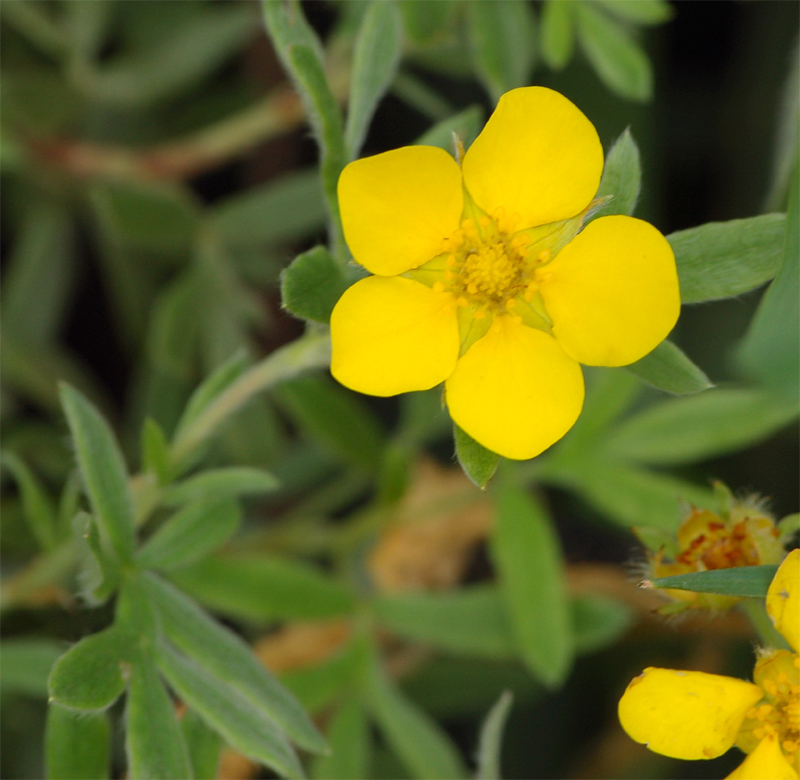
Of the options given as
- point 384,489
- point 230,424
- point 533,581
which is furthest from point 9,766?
point 533,581

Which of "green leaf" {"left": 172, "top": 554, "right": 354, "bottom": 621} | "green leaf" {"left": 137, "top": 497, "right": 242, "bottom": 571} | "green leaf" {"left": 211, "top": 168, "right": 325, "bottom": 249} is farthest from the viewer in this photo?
"green leaf" {"left": 211, "top": 168, "right": 325, "bottom": 249}

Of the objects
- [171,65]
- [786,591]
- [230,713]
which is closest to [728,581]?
[786,591]

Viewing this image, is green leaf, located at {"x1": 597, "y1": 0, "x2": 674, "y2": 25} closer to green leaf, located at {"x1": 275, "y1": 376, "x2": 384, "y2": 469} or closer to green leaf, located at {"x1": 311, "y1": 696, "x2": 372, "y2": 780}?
green leaf, located at {"x1": 275, "y1": 376, "x2": 384, "y2": 469}

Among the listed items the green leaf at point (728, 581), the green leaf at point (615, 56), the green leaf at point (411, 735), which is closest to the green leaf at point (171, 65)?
the green leaf at point (615, 56)

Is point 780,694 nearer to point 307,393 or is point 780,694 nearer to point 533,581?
point 533,581

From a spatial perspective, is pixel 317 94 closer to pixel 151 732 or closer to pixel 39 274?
pixel 151 732

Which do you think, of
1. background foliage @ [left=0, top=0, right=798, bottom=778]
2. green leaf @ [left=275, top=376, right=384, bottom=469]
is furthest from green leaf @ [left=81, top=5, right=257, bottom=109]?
green leaf @ [left=275, top=376, right=384, bottom=469]

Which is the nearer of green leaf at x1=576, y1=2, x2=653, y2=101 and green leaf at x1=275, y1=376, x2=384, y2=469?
green leaf at x1=576, y1=2, x2=653, y2=101
